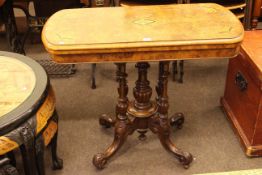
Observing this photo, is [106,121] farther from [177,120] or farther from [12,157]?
[12,157]

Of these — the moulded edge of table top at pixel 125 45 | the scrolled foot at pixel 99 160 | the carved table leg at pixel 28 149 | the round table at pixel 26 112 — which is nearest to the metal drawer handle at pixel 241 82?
the moulded edge of table top at pixel 125 45

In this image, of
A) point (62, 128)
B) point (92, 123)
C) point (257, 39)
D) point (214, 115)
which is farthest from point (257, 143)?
point (62, 128)

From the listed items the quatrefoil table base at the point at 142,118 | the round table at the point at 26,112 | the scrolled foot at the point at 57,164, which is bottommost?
the scrolled foot at the point at 57,164

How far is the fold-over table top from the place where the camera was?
1.34 metres

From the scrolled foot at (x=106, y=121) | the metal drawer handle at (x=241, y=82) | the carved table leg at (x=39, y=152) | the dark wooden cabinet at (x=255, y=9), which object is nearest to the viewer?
the carved table leg at (x=39, y=152)

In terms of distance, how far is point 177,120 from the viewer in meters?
2.11

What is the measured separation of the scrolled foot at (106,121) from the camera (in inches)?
82.5

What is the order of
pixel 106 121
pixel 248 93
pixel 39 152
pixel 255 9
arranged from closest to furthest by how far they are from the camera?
1. pixel 39 152
2. pixel 248 93
3. pixel 106 121
4. pixel 255 9

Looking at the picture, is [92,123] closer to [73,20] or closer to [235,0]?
[73,20]

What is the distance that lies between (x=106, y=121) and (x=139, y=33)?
2.77 ft

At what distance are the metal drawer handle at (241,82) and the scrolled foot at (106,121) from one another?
0.79 meters

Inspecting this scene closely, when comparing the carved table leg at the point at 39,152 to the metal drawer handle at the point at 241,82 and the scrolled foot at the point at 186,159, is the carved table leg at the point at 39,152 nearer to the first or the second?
the scrolled foot at the point at 186,159

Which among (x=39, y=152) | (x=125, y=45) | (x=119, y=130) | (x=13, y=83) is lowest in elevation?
(x=119, y=130)

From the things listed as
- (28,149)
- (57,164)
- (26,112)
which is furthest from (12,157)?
(57,164)
